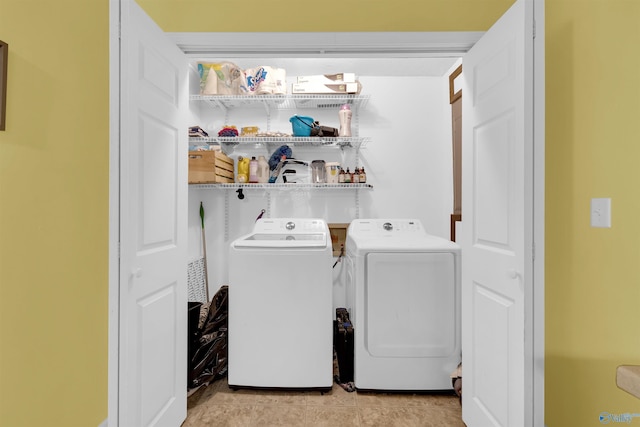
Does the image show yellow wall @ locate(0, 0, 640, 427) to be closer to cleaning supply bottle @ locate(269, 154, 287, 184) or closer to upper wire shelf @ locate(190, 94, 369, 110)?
upper wire shelf @ locate(190, 94, 369, 110)

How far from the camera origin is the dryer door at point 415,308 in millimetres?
2092

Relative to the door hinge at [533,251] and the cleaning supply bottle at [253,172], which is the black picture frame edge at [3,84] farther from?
the door hinge at [533,251]

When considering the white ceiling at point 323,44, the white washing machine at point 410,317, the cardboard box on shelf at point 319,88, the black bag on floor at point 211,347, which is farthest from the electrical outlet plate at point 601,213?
the black bag on floor at point 211,347

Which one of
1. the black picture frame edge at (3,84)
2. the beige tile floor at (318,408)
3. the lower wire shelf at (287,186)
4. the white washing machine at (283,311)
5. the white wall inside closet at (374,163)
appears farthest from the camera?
the white wall inside closet at (374,163)

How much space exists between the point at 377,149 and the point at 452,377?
6.34ft

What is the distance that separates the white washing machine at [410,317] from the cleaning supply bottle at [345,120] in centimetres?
114

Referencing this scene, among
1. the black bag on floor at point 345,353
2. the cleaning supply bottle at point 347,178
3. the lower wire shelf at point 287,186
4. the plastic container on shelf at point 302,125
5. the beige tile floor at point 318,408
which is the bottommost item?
the beige tile floor at point 318,408

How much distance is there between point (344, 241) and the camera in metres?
3.04

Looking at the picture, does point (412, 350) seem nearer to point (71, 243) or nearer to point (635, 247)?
point (635, 247)

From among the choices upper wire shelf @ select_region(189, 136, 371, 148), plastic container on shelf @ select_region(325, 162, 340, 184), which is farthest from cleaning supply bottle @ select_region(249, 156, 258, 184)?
plastic container on shelf @ select_region(325, 162, 340, 184)

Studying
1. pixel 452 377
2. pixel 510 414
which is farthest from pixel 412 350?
pixel 510 414

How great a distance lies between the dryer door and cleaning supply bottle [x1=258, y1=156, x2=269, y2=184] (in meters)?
1.31

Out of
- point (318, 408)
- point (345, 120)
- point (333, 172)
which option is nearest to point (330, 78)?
point (345, 120)

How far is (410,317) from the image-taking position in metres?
2.10
